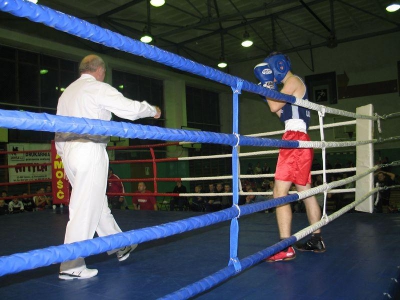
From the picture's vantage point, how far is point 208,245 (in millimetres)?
2445

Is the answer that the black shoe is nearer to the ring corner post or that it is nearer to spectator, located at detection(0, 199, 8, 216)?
the ring corner post

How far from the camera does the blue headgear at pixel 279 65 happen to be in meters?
2.12

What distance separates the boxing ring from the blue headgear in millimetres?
287

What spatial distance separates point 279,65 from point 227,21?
30.5 feet

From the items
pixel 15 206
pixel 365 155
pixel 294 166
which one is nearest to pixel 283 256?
pixel 294 166

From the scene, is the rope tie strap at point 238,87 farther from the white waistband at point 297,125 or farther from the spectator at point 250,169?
the spectator at point 250,169

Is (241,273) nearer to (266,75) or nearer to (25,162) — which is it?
(266,75)

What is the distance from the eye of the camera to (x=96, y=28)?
2.82 feet

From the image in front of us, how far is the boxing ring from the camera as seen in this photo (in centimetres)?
77

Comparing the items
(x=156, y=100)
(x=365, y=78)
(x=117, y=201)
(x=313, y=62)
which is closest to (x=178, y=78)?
(x=156, y=100)

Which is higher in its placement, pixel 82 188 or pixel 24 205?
pixel 82 188

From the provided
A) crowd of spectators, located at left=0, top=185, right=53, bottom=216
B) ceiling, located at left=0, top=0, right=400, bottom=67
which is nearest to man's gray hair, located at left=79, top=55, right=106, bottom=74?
crowd of spectators, located at left=0, top=185, right=53, bottom=216

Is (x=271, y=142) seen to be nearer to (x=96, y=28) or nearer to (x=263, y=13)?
(x=96, y=28)

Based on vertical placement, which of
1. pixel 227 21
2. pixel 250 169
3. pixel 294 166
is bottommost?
pixel 250 169
